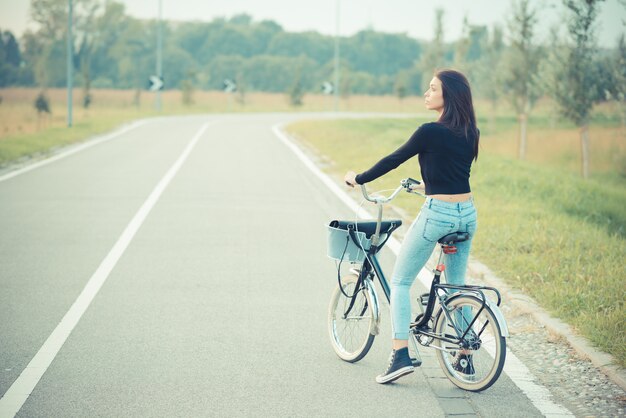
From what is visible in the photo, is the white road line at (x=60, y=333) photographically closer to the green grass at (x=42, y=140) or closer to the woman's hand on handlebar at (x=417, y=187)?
the woman's hand on handlebar at (x=417, y=187)

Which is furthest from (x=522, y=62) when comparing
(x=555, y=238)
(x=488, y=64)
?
(x=555, y=238)

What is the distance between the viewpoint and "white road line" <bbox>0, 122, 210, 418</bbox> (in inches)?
169

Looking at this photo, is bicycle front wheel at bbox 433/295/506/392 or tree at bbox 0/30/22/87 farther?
tree at bbox 0/30/22/87

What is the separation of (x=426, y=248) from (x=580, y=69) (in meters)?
18.8

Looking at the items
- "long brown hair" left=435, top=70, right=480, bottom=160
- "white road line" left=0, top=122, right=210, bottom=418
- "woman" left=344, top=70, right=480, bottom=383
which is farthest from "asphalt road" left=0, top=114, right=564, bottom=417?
"long brown hair" left=435, top=70, right=480, bottom=160

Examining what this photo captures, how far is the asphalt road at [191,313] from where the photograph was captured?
439cm

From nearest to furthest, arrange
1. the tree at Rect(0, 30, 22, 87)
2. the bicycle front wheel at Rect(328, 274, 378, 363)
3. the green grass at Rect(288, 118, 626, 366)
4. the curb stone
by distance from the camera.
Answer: the curb stone < the bicycle front wheel at Rect(328, 274, 378, 363) < the green grass at Rect(288, 118, 626, 366) < the tree at Rect(0, 30, 22, 87)

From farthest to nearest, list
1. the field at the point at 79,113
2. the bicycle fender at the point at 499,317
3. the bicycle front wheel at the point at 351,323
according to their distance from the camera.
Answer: the field at the point at 79,113 → the bicycle front wheel at the point at 351,323 → the bicycle fender at the point at 499,317

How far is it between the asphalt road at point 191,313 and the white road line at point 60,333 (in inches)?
2.0

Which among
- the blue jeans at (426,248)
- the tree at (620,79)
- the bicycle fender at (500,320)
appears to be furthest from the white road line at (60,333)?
the tree at (620,79)

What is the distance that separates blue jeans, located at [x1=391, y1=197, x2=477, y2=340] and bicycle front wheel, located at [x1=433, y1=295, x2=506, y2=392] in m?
0.19

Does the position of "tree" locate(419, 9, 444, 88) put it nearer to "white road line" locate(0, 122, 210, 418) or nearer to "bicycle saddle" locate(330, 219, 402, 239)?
"white road line" locate(0, 122, 210, 418)

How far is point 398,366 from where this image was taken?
4590 mm


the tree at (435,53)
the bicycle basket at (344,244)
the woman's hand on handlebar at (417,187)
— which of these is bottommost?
the bicycle basket at (344,244)
